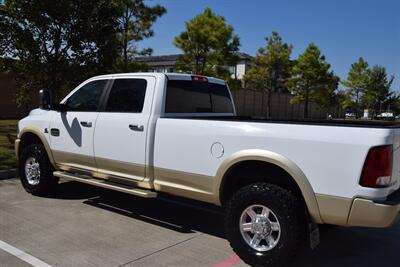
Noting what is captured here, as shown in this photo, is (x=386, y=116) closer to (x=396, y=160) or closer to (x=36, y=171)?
(x=36, y=171)

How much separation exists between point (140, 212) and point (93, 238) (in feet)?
4.00

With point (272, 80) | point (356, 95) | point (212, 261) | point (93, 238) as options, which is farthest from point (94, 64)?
point (356, 95)

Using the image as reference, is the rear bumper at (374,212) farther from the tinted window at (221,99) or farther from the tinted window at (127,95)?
the tinted window at (221,99)

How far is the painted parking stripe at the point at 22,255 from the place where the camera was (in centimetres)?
414

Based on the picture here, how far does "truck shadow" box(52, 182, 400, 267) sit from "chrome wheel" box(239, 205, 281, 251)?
1.01ft

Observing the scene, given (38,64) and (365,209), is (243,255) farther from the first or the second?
(38,64)

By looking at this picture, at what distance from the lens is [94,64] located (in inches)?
484

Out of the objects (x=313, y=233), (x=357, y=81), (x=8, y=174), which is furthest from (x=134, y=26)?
(x=357, y=81)

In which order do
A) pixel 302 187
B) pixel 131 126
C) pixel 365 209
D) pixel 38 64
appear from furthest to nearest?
pixel 38 64
pixel 131 126
pixel 302 187
pixel 365 209

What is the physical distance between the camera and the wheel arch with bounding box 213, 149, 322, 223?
385 centimetres

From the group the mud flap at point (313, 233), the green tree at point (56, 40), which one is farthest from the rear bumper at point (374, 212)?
the green tree at point (56, 40)

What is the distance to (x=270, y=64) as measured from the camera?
37312 millimetres

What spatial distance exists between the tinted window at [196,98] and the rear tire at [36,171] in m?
2.46

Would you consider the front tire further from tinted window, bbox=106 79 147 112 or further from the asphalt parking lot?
tinted window, bbox=106 79 147 112
